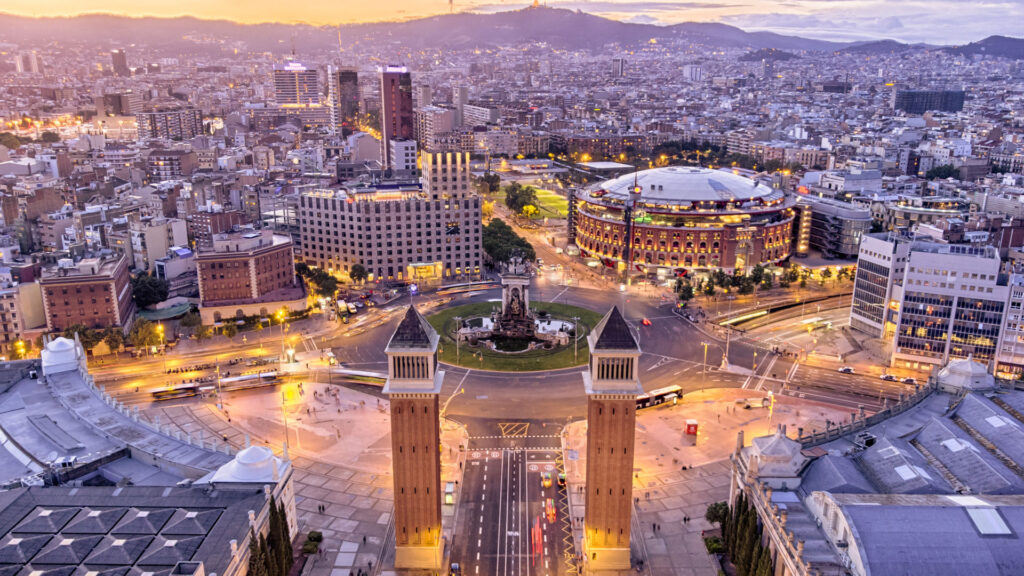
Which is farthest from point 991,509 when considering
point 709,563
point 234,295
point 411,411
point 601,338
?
point 234,295

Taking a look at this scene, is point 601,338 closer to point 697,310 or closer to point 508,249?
point 697,310

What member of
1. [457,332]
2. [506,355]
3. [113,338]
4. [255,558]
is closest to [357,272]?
[457,332]

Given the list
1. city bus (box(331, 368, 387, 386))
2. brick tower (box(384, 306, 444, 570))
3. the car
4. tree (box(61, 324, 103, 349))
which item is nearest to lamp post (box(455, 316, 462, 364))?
city bus (box(331, 368, 387, 386))

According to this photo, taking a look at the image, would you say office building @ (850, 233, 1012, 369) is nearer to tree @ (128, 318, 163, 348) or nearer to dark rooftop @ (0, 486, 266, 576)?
dark rooftop @ (0, 486, 266, 576)

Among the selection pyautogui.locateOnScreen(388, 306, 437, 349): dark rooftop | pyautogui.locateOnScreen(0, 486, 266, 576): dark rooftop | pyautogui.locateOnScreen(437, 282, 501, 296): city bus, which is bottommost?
pyautogui.locateOnScreen(437, 282, 501, 296): city bus

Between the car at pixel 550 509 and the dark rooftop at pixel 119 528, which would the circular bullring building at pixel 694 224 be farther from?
the dark rooftop at pixel 119 528

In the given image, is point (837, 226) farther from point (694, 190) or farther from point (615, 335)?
point (615, 335)
